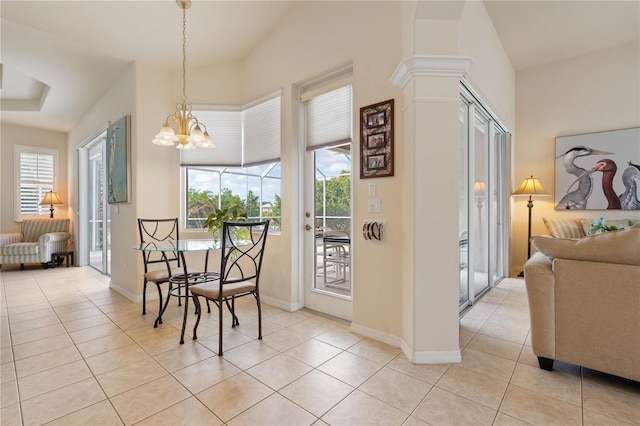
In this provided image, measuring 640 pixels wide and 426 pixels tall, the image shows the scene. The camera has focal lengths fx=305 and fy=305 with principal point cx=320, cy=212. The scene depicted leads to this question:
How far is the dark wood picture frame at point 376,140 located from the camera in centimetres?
251

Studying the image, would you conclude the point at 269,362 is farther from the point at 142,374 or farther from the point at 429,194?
the point at 429,194

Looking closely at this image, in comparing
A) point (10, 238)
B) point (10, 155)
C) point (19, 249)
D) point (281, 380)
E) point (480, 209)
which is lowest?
point (281, 380)

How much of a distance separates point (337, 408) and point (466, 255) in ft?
7.42

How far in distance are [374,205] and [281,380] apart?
1.50 metres

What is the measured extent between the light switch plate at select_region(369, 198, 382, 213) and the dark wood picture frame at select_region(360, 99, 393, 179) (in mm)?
207

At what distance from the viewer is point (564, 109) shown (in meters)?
4.86

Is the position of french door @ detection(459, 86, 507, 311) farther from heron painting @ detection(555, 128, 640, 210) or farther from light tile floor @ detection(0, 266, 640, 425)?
heron painting @ detection(555, 128, 640, 210)

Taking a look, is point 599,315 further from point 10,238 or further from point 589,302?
point 10,238

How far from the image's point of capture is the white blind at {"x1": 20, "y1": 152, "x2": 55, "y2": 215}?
638cm

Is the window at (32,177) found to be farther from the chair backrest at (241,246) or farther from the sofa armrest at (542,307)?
the sofa armrest at (542,307)

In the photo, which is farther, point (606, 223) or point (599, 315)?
point (606, 223)

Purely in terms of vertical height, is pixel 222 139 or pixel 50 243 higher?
pixel 222 139

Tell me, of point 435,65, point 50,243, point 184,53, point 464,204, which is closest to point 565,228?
point 464,204

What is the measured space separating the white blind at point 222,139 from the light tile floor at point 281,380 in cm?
201
